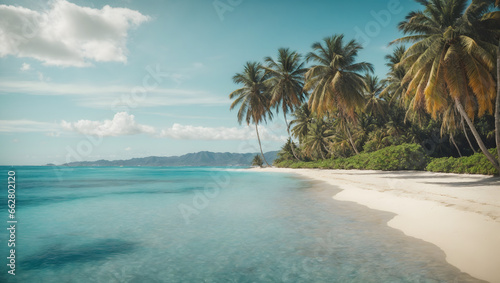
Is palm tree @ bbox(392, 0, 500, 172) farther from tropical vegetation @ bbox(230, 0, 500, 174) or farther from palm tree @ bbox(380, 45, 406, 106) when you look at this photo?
palm tree @ bbox(380, 45, 406, 106)

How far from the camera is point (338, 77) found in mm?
24500

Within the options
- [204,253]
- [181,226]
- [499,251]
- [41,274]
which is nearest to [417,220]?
[499,251]

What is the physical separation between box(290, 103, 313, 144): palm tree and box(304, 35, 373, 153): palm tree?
50.2ft

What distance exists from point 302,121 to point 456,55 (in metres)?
30.1

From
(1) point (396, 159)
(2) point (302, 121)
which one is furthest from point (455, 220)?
(2) point (302, 121)

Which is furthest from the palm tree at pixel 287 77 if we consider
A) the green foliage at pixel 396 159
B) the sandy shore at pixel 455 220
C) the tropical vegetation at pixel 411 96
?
the sandy shore at pixel 455 220

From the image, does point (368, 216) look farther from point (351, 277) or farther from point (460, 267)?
point (351, 277)

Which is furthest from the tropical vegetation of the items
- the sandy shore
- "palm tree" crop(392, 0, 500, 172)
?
the sandy shore

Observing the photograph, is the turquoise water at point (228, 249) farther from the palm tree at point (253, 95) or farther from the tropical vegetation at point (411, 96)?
the palm tree at point (253, 95)

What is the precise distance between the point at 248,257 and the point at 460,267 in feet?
10.2

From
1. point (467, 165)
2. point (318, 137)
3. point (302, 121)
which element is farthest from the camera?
point (302, 121)

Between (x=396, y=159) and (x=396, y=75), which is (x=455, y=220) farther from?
(x=396, y=75)

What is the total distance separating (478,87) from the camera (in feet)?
38.3

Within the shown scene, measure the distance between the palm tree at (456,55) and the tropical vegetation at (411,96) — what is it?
0.15 feet
